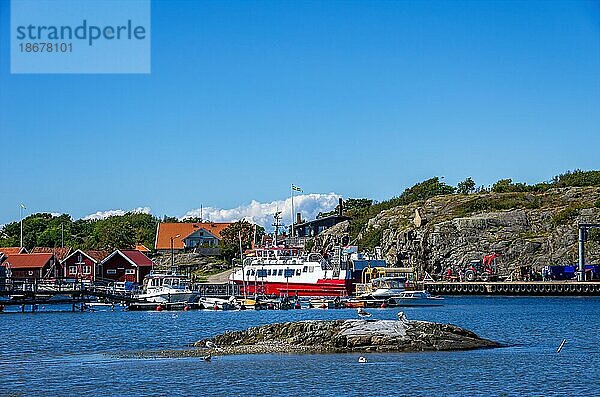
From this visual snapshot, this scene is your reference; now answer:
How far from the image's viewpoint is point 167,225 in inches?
6713

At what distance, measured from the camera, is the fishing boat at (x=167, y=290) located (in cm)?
8500

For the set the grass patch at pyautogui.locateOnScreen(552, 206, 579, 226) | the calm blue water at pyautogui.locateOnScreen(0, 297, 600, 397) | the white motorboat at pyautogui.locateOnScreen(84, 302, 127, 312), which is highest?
the grass patch at pyautogui.locateOnScreen(552, 206, 579, 226)

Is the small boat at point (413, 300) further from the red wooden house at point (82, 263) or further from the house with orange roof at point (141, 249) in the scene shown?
the house with orange roof at point (141, 249)

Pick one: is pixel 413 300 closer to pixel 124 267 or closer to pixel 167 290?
pixel 167 290

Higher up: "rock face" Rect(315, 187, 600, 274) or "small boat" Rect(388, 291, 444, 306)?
"rock face" Rect(315, 187, 600, 274)

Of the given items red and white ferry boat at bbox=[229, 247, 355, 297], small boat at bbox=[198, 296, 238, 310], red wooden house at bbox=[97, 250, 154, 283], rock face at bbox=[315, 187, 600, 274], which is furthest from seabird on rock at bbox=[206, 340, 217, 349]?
rock face at bbox=[315, 187, 600, 274]

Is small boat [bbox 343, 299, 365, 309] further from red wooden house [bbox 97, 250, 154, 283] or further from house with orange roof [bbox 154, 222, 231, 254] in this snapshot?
house with orange roof [bbox 154, 222, 231, 254]

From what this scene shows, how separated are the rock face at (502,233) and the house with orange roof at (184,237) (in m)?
23.0

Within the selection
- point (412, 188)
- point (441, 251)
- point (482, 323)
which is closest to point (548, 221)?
point (441, 251)

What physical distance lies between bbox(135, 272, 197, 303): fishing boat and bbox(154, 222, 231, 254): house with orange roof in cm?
7021

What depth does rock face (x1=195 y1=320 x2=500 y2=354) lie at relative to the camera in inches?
1535

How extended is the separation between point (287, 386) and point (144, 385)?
4873 millimetres

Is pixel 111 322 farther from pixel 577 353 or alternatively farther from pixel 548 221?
pixel 548 221

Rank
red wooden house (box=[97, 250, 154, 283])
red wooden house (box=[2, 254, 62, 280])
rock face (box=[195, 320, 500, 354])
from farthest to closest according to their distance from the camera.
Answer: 1. red wooden house (box=[2, 254, 62, 280])
2. red wooden house (box=[97, 250, 154, 283])
3. rock face (box=[195, 320, 500, 354])
